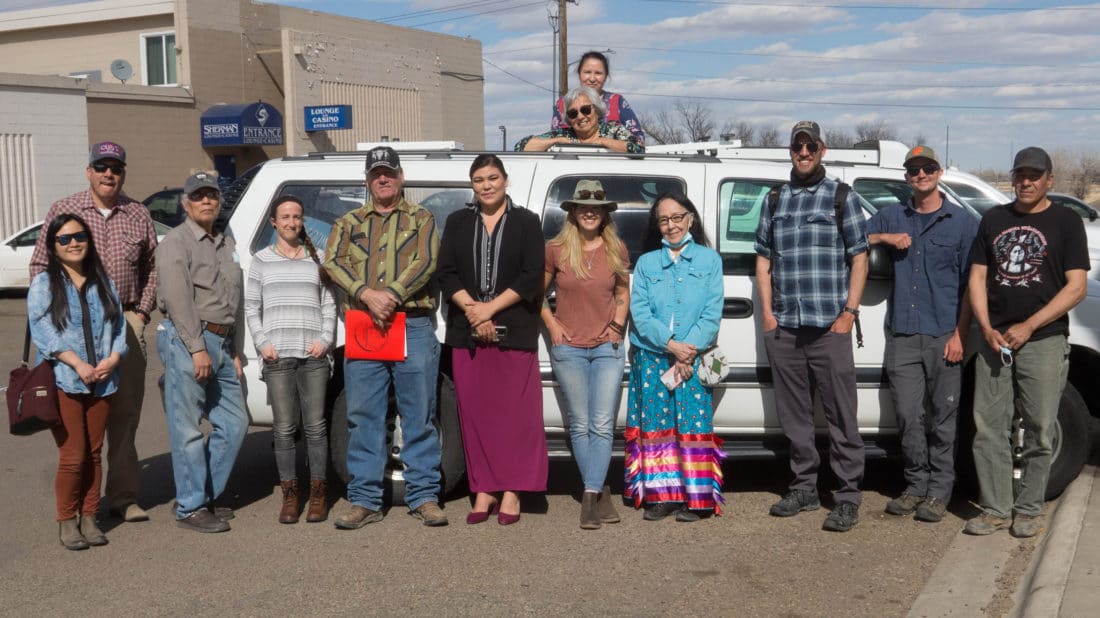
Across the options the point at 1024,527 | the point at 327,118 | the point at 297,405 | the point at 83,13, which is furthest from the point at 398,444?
the point at 83,13

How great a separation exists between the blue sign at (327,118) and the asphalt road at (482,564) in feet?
72.7

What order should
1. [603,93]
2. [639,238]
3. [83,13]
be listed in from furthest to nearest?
1. [83,13]
2. [603,93]
3. [639,238]

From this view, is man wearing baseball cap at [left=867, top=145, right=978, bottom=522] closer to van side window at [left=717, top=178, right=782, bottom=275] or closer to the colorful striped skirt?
van side window at [left=717, top=178, right=782, bottom=275]

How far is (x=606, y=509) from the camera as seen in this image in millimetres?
5992

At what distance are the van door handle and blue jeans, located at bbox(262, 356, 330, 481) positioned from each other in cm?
218

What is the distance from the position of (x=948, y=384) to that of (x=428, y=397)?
2.71 metres

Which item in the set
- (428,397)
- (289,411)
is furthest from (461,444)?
(289,411)

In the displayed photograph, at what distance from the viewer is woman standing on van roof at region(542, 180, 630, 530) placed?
584 cm

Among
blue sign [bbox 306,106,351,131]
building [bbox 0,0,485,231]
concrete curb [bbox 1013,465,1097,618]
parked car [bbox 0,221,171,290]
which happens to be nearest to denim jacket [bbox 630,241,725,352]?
concrete curb [bbox 1013,465,1097,618]

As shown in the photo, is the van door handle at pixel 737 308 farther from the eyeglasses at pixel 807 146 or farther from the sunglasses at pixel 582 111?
the sunglasses at pixel 582 111

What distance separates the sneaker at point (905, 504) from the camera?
599 cm

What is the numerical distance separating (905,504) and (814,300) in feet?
4.12

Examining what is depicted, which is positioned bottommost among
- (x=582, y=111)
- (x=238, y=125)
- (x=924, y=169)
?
(x=924, y=169)

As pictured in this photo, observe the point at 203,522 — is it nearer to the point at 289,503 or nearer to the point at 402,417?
the point at 289,503
